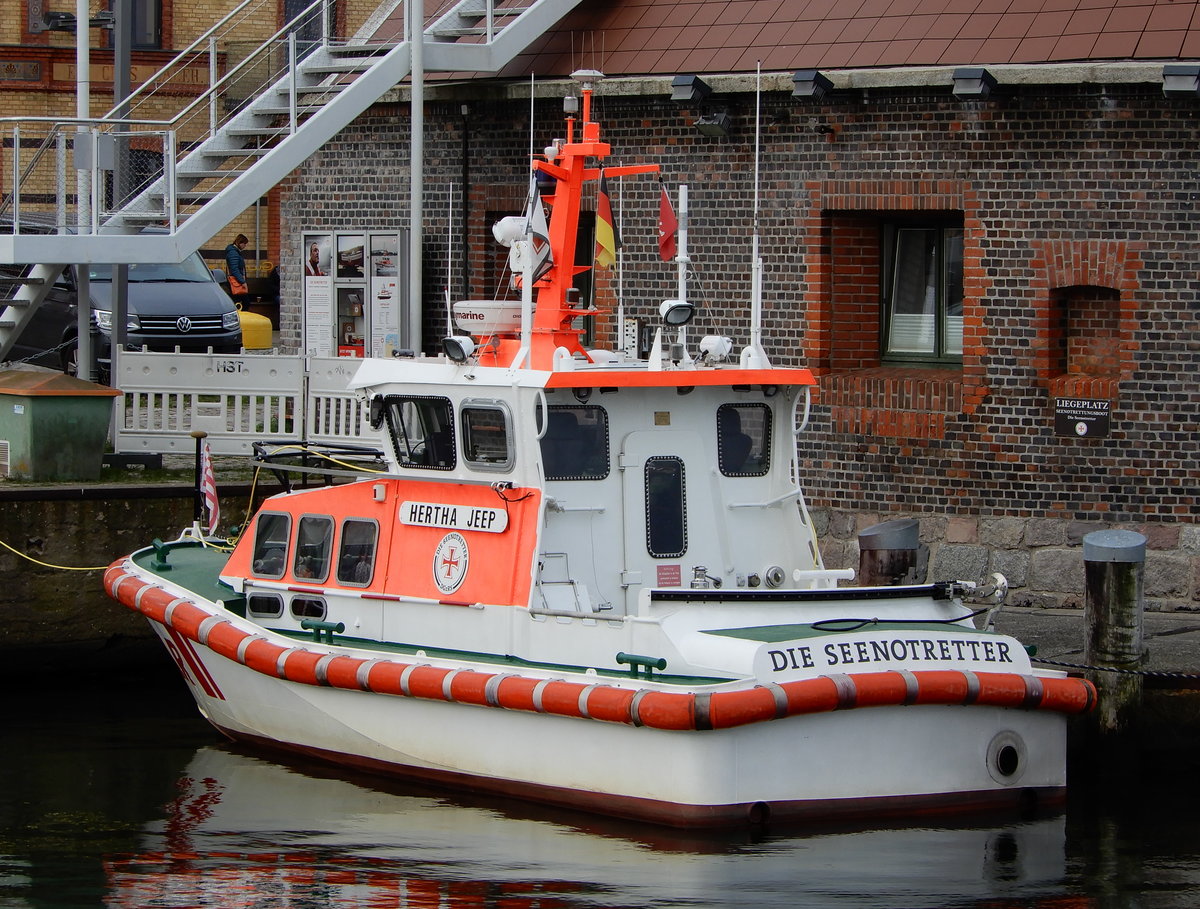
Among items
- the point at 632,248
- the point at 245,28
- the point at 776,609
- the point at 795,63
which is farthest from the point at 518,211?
the point at 245,28

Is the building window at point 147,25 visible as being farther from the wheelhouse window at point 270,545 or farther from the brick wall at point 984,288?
the wheelhouse window at point 270,545

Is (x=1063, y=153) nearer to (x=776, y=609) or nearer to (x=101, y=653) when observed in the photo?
(x=776, y=609)

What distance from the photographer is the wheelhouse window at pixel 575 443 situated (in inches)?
454

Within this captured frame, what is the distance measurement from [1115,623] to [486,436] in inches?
154

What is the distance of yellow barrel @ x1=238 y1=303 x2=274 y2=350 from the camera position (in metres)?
26.1

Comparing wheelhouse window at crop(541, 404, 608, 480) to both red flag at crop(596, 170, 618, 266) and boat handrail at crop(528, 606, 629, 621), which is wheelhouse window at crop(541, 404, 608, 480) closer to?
boat handrail at crop(528, 606, 629, 621)

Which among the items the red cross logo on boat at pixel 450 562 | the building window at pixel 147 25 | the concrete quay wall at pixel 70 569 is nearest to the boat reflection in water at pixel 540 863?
the red cross logo on boat at pixel 450 562

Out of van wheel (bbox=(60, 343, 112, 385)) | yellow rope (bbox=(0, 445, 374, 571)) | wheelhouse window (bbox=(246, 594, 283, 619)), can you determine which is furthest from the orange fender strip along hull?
van wheel (bbox=(60, 343, 112, 385))

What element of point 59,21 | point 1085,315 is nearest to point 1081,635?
point 1085,315

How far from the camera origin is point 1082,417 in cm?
1484

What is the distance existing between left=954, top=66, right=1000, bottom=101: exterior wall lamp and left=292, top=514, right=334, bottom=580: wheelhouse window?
6.02 meters

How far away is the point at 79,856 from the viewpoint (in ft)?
35.2

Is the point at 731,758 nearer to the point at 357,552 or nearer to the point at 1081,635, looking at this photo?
the point at 357,552

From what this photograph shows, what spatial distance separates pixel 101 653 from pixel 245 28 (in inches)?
831
